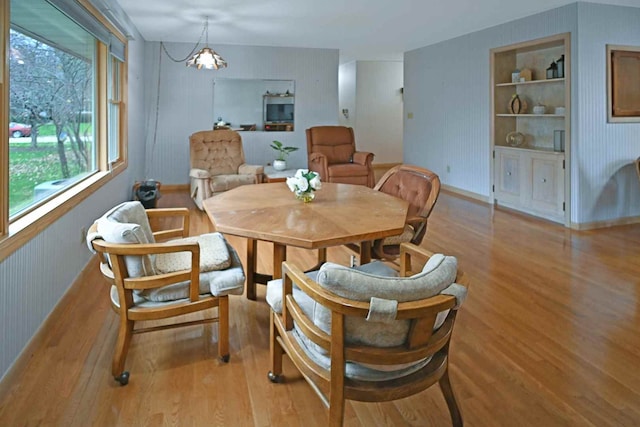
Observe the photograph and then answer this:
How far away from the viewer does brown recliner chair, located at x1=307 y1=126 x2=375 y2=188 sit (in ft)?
21.6

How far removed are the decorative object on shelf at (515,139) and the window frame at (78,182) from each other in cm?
476

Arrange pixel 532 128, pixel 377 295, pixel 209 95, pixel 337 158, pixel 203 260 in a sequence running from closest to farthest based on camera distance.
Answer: pixel 377 295
pixel 203 260
pixel 532 128
pixel 337 158
pixel 209 95

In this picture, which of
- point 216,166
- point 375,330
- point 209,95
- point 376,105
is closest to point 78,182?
point 216,166

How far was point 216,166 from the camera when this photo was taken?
244 inches

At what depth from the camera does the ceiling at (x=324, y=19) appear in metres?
4.84

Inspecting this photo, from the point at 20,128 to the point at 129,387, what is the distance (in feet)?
4.99

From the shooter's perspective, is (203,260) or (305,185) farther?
(305,185)

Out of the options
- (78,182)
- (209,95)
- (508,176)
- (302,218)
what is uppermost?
(209,95)

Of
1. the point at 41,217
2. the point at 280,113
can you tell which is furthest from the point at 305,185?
the point at 280,113

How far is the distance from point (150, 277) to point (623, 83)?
16.6ft

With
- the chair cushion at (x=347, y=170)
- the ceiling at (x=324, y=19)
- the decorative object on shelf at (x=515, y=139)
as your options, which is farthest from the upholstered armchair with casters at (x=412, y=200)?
the decorative object on shelf at (x=515, y=139)

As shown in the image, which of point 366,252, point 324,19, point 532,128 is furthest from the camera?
point 532,128

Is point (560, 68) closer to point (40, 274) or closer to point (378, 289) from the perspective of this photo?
point (378, 289)

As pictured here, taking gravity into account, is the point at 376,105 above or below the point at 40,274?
above
